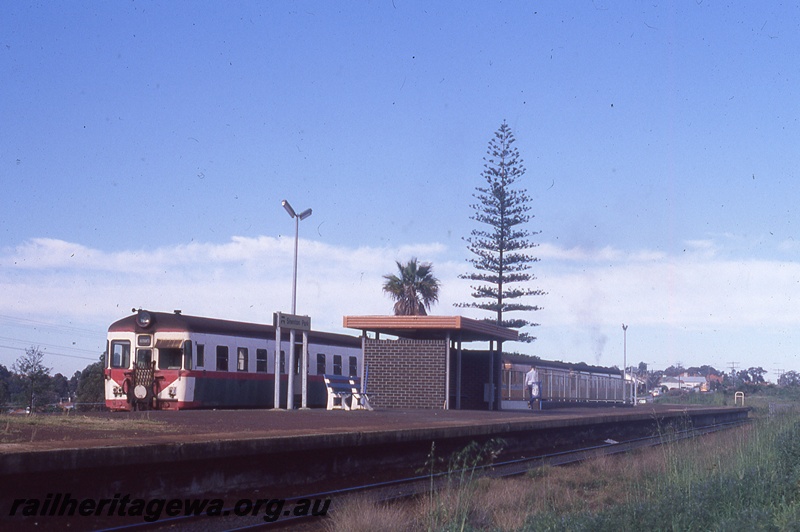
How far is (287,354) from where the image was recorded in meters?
26.0

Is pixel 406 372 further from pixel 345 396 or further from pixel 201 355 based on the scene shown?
pixel 201 355

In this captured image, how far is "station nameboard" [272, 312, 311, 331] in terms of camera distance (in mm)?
21062

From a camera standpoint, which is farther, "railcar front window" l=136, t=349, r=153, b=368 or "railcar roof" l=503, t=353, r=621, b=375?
"railcar roof" l=503, t=353, r=621, b=375

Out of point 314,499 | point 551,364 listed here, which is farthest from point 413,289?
point 314,499

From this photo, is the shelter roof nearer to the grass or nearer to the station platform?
the station platform

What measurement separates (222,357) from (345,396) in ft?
12.9

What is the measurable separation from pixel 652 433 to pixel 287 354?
11461 millimetres

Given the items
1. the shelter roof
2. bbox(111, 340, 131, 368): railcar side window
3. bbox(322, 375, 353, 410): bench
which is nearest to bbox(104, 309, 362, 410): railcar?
bbox(111, 340, 131, 368): railcar side window

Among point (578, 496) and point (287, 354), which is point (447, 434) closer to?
point (578, 496)

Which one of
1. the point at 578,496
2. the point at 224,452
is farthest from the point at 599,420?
the point at 224,452

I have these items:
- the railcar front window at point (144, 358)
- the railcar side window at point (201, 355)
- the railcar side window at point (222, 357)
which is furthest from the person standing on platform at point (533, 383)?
the railcar front window at point (144, 358)

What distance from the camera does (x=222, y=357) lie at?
23.8 meters

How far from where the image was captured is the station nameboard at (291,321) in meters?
21.1

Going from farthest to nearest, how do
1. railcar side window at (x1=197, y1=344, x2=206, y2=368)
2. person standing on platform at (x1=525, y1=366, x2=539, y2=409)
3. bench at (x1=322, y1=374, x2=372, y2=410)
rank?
person standing on platform at (x1=525, y1=366, x2=539, y2=409)
railcar side window at (x1=197, y1=344, x2=206, y2=368)
bench at (x1=322, y1=374, x2=372, y2=410)
